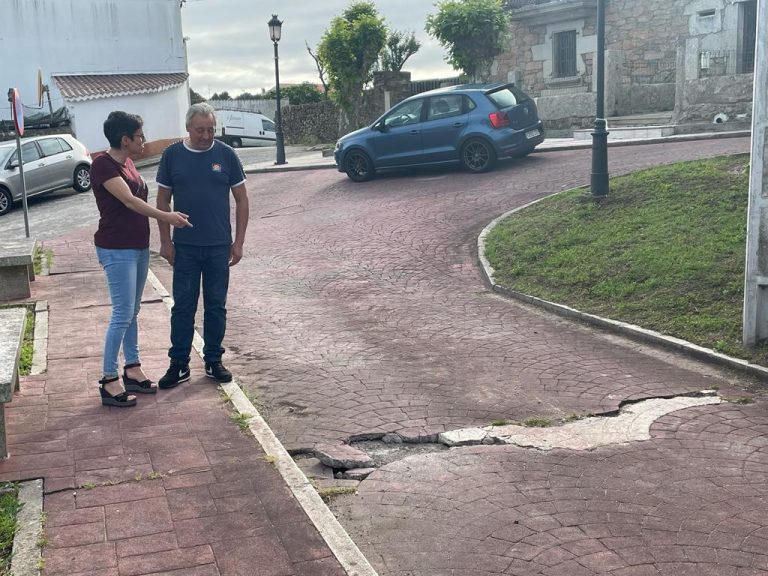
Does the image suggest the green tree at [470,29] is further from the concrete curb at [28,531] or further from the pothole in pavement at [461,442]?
the concrete curb at [28,531]

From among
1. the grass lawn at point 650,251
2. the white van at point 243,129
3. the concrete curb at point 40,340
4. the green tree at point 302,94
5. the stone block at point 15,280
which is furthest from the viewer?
the green tree at point 302,94

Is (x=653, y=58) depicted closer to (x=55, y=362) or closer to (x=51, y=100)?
(x=51, y=100)

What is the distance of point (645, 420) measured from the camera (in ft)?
19.2

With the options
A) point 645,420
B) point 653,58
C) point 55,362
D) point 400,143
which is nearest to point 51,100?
point 400,143

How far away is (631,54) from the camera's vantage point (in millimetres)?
26500

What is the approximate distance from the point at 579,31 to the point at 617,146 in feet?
37.0

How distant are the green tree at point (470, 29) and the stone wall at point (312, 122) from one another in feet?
41.8

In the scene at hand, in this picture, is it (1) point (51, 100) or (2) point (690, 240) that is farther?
(1) point (51, 100)

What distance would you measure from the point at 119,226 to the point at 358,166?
1305 centimetres

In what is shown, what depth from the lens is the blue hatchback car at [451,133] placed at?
17.0 m

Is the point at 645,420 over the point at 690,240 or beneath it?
beneath

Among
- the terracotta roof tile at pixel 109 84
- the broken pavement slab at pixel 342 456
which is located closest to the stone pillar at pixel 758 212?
the broken pavement slab at pixel 342 456

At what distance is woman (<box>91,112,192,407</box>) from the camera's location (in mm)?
5809

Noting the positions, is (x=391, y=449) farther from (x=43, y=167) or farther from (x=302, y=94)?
(x=302, y=94)
